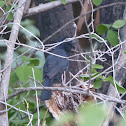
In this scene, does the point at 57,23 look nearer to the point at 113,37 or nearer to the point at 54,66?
the point at 54,66

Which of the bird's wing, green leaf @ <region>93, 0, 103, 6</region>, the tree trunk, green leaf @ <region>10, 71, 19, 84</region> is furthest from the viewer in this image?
the tree trunk

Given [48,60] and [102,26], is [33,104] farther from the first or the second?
[102,26]

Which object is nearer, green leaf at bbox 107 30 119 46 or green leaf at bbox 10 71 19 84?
green leaf at bbox 10 71 19 84

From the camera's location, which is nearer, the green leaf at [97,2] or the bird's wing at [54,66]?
the green leaf at [97,2]

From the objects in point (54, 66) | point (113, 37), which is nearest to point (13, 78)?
point (54, 66)

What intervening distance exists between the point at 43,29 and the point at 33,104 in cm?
101

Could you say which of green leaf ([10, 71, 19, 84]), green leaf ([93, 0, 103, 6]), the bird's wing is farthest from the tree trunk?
green leaf ([10, 71, 19, 84])

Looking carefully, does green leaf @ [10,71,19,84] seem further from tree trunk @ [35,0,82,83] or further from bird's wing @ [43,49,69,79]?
tree trunk @ [35,0,82,83]

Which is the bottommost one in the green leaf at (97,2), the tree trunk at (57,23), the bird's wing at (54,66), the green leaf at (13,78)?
the bird's wing at (54,66)

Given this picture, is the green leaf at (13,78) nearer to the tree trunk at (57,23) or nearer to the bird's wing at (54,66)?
the bird's wing at (54,66)

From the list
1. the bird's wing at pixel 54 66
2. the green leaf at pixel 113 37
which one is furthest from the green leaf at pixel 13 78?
the green leaf at pixel 113 37

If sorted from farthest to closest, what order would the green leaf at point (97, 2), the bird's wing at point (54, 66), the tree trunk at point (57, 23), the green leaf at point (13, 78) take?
the tree trunk at point (57, 23) < the bird's wing at point (54, 66) < the green leaf at point (97, 2) < the green leaf at point (13, 78)

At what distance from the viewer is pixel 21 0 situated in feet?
8.27

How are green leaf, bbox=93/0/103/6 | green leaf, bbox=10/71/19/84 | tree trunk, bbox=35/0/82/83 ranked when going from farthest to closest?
tree trunk, bbox=35/0/82/83, green leaf, bbox=93/0/103/6, green leaf, bbox=10/71/19/84
